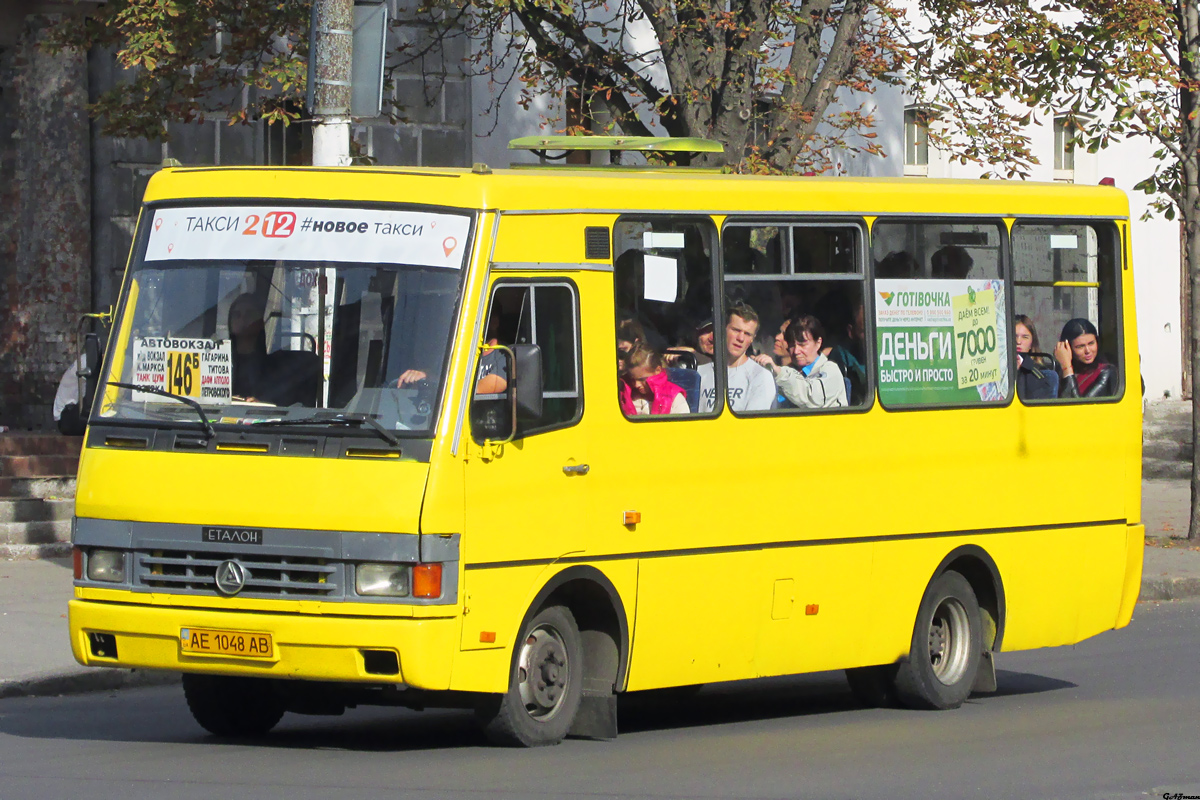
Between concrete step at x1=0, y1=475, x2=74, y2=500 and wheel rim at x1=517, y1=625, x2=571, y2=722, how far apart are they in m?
9.65

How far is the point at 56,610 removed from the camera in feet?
45.7

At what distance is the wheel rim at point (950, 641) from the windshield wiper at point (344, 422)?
13.3 ft

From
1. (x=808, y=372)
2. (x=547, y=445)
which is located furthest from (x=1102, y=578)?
(x=547, y=445)

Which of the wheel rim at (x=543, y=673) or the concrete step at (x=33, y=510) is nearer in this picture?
the wheel rim at (x=543, y=673)

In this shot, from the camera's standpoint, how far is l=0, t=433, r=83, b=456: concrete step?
1825 cm

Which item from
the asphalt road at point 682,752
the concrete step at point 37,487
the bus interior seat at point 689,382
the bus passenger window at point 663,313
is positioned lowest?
the asphalt road at point 682,752

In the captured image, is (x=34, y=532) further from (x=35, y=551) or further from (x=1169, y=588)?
(x=1169, y=588)

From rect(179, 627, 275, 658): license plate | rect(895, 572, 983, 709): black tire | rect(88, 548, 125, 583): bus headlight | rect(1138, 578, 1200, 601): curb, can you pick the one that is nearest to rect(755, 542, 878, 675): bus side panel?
rect(895, 572, 983, 709): black tire

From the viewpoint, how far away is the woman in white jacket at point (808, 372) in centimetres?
1025

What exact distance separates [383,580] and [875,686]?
392 cm

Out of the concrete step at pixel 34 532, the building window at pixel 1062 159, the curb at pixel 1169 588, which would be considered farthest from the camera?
the building window at pixel 1062 159

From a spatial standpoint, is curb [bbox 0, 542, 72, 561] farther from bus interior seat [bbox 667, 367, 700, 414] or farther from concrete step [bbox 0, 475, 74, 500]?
bus interior seat [bbox 667, 367, 700, 414]

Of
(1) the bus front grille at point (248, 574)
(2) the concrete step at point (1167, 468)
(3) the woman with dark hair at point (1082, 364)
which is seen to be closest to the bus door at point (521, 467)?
(1) the bus front grille at point (248, 574)

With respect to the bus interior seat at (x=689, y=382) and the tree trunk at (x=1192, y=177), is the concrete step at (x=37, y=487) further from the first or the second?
the tree trunk at (x=1192, y=177)
